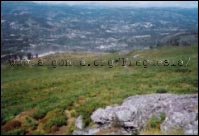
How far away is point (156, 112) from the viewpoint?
23531 mm

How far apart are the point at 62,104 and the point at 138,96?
618cm

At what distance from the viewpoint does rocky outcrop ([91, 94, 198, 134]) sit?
71.4ft

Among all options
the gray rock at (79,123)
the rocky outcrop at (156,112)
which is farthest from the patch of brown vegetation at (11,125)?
the rocky outcrop at (156,112)

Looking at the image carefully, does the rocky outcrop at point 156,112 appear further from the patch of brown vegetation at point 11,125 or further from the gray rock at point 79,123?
the patch of brown vegetation at point 11,125

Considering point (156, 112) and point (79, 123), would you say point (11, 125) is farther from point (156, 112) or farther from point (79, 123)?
point (156, 112)

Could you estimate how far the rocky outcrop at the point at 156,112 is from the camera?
21750 mm

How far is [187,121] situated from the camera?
2178 cm

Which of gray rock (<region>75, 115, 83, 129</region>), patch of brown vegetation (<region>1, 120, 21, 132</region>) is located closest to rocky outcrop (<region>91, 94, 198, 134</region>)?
gray rock (<region>75, 115, 83, 129</region>)

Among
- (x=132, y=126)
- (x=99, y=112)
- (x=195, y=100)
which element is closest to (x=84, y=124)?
(x=99, y=112)

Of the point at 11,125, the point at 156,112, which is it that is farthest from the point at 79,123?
the point at 11,125

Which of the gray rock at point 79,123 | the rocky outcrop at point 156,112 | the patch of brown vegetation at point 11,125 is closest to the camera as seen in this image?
the rocky outcrop at point 156,112

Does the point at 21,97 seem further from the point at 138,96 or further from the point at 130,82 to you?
the point at 138,96

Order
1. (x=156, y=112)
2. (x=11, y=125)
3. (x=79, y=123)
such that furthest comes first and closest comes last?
(x=11, y=125) → (x=79, y=123) → (x=156, y=112)

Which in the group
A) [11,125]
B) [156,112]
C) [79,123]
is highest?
[156,112]
